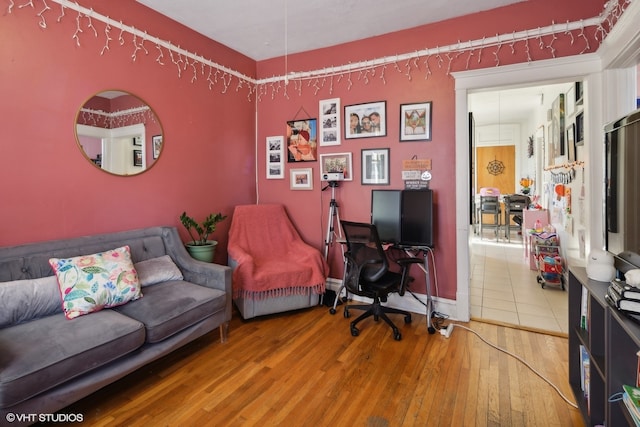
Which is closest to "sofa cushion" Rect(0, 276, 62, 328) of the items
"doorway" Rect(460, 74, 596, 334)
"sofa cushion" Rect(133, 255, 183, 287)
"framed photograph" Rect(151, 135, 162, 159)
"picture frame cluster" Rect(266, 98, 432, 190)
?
"sofa cushion" Rect(133, 255, 183, 287)

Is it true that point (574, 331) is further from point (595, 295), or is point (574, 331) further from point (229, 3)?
point (229, 3)

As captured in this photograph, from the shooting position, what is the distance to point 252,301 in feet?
9.78

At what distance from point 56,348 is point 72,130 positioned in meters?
1.53

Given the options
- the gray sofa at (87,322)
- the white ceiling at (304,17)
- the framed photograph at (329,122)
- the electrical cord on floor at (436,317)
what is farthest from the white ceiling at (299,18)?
the electrical cord on floor at (436,317)

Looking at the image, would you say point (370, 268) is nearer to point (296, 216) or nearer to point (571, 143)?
point (296, 216)

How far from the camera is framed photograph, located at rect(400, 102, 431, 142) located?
3.10 meters

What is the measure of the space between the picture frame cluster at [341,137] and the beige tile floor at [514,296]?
A: 5.50ft

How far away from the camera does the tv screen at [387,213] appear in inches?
123

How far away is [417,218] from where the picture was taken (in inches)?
119

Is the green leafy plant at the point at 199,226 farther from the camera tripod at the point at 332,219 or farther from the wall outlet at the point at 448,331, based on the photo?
the wall outlet at the point at 448,331

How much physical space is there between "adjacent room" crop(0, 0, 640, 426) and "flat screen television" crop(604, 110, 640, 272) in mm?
16

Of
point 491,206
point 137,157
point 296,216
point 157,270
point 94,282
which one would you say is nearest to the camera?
point 94,282

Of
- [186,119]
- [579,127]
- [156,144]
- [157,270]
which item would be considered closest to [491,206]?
[579,127]

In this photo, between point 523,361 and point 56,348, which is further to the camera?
point 523,361
